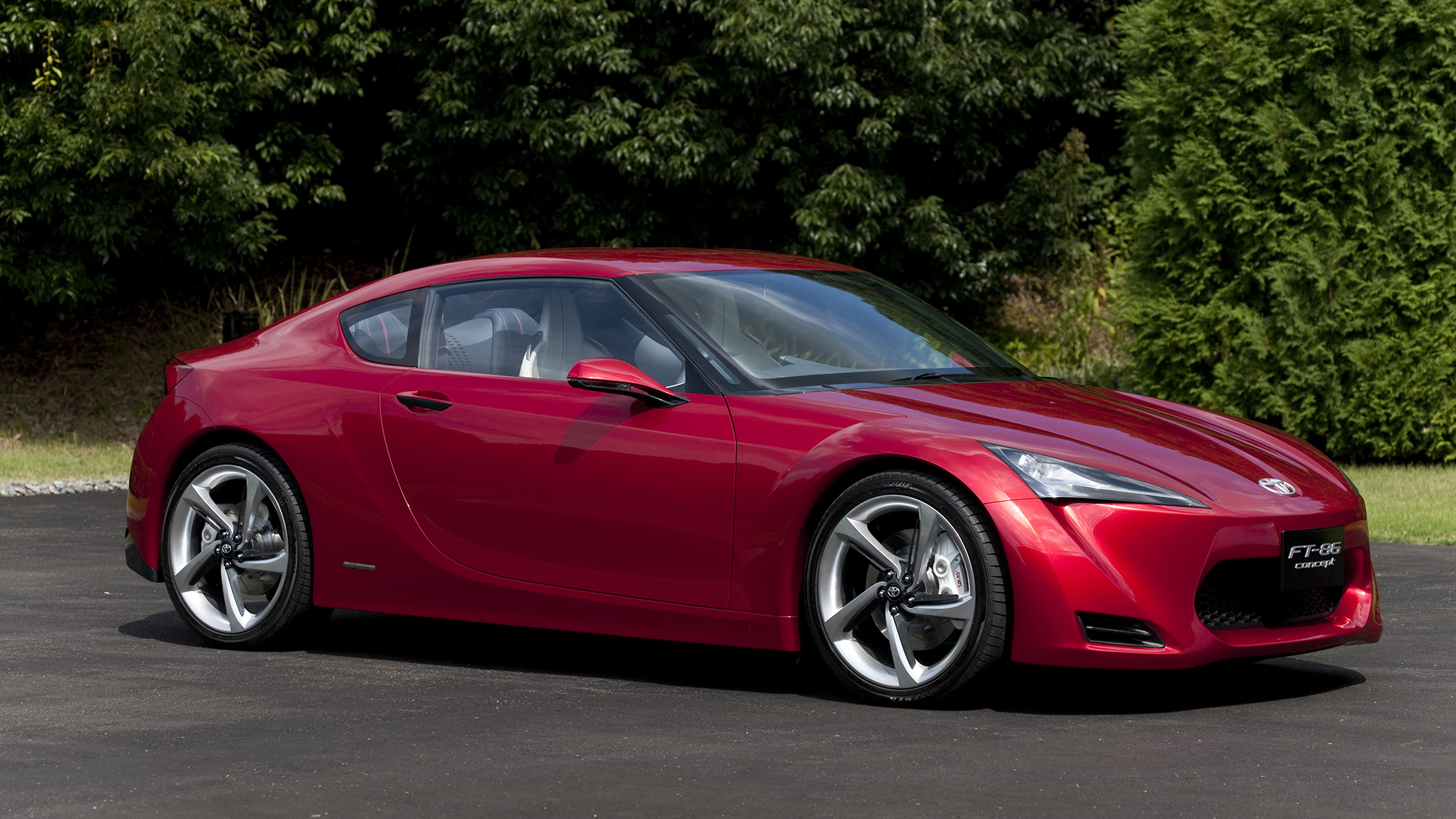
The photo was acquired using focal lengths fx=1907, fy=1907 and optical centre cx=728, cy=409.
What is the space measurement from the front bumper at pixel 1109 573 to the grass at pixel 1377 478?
17.3 ft

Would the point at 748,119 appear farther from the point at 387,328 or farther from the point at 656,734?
the point at 656,734

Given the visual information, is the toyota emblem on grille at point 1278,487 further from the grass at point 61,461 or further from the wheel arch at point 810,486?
the grass at point 61,461

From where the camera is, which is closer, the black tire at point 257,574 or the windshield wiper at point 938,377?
the windshield wiper at point 938,377

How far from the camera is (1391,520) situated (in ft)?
36.6

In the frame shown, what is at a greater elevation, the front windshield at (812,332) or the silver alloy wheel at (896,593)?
the front windshield at (812,332)

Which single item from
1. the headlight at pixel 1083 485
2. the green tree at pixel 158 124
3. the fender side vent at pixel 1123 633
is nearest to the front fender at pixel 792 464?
the headlight at pixel 1083 485

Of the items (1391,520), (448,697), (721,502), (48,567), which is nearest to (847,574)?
(721,502)

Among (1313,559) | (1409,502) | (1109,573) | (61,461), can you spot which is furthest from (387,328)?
(61,461)

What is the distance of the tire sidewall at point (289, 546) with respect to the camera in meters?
7.18

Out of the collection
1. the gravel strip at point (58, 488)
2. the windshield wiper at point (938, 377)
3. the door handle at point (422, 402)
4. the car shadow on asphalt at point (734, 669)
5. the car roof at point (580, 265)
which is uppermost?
the car roof at point (580, 265)

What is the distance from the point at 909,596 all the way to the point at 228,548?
289 centimetres

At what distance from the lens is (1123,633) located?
5.70m

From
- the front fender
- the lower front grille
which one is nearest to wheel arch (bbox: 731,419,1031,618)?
the front fender

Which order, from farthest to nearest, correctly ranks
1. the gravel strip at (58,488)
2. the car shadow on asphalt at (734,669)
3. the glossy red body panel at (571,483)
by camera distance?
the gravel strip at (58,488) < the glossy red body panel at (571,483) < the car shadow on asphalt at (734,669)
